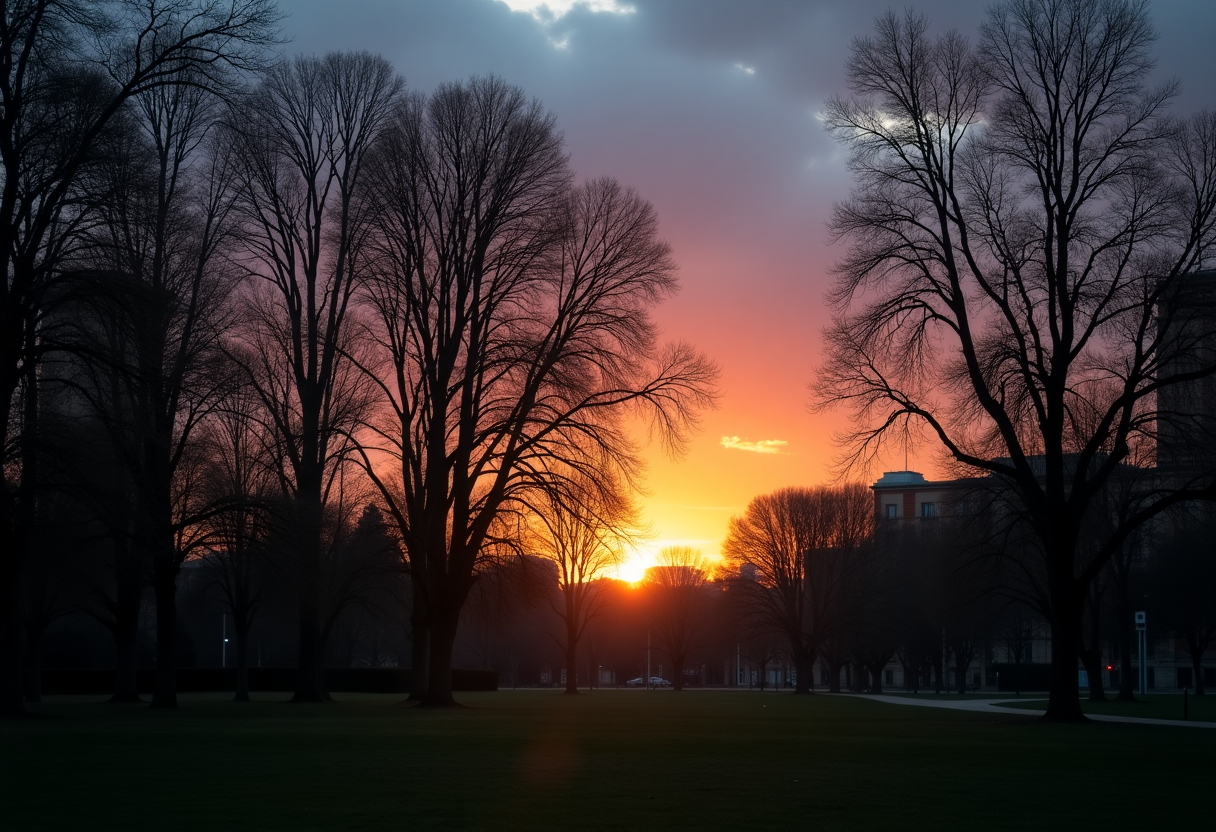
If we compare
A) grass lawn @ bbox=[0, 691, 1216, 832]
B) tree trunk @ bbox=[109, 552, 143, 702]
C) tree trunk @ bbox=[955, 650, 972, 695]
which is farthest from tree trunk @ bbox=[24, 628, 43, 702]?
tree trunk @ bbox=[955, 650, 972, 695]

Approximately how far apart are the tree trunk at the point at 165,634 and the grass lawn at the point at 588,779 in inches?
533

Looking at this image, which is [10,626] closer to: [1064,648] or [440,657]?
[440,657]

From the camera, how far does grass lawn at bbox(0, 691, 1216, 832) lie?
10.9 metres

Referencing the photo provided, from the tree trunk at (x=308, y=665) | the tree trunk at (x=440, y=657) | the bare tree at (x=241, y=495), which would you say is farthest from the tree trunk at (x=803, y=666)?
the tree trunk at (x=440, y=657)

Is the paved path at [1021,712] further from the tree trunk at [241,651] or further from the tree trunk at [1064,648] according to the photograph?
the tree trunk at [241,651]

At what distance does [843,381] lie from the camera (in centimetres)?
3312

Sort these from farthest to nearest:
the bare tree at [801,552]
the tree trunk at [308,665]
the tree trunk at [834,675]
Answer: the tree trunk at [834,675]
the bare tree at [801,552]
the tree trunk at [308,665]

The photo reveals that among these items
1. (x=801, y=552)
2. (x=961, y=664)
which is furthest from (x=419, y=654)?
(x=961, y=664)

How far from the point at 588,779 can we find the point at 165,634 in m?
29.0

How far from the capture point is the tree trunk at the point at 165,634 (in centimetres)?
3897

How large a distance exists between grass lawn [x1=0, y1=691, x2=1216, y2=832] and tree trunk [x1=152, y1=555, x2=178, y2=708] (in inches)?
533

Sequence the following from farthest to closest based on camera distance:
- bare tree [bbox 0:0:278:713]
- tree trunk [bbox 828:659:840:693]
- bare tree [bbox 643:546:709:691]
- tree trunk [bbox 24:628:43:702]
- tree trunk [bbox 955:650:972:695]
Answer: bare tree [bbox 643:546:709:691], tree trunk [bbox 955:650:972:695], tree trunk [bbox 828:659:840:693], tree trunk [bbox 24:628:43:702], bare tree [bbox 0:0:278:713]

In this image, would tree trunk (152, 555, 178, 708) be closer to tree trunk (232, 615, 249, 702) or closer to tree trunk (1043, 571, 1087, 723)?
tree trunk (232, 615, 249, 702)

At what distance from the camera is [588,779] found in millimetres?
14266
